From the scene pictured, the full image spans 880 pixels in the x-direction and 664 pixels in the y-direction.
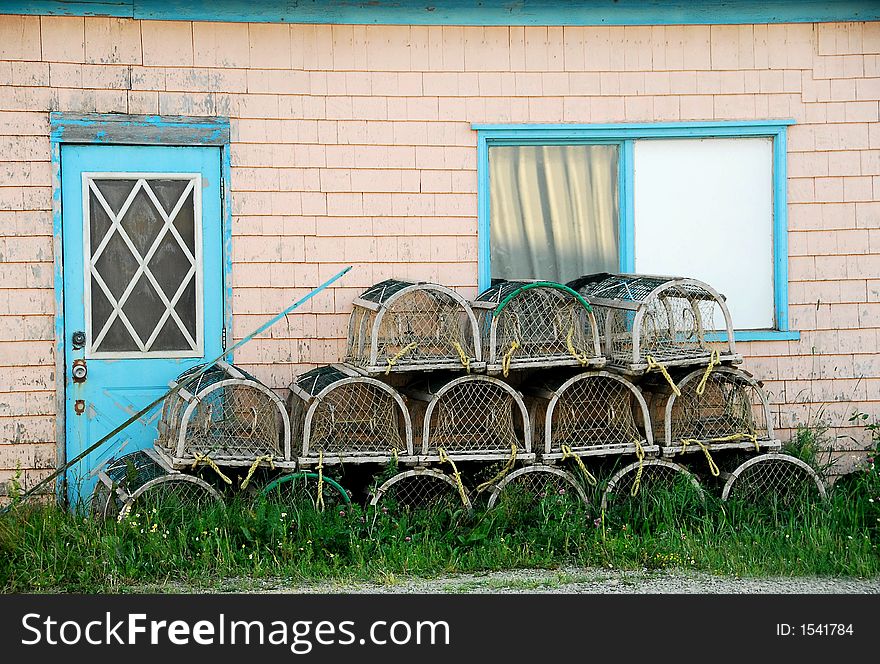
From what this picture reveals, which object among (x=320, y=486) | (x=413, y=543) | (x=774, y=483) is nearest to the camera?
(x=413, y=543)

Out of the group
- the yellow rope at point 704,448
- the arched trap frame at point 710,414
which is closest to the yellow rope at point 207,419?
the arched trap frame at point 710,414

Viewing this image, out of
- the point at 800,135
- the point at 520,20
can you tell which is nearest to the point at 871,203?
the point at 800,135

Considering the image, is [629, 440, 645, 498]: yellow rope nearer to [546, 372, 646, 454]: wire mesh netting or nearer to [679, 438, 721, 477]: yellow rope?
[546, 372, 646, 454]: wire mesh netting

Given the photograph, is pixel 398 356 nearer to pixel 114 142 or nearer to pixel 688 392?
pixel 688 392

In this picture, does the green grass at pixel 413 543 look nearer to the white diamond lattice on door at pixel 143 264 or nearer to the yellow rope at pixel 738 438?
the yellow rope at pixel 738 438

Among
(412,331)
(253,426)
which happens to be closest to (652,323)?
(412,331)

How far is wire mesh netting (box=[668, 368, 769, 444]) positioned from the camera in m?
7.60

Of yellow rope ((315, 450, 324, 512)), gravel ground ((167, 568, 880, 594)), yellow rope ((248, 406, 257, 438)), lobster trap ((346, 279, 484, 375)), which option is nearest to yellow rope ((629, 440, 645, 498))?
gravel ground ((167, 568, 880, 594))

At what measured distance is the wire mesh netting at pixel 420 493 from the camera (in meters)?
7.16

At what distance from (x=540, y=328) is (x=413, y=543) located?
1.70 meters

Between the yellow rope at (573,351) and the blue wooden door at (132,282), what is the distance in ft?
8.32

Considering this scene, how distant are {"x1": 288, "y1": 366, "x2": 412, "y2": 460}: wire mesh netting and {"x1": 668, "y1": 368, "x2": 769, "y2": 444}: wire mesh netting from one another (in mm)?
1893

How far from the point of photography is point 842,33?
846cm

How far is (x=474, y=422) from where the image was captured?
7613 millimetres
